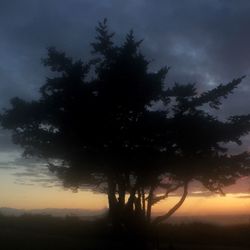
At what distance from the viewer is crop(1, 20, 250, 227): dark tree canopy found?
32.7 m

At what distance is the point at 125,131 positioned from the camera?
3297cm

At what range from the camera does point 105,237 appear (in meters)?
36.5

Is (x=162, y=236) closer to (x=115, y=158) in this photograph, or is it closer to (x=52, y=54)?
(x=115, y=158)

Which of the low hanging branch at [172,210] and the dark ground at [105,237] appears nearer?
the dark ground at [105,237]

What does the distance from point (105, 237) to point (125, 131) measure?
830 cm

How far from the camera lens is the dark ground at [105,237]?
31.3 m

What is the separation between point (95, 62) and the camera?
1455 inches

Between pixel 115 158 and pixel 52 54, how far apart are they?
30.7 ft

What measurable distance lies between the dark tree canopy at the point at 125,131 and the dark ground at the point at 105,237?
258 cm

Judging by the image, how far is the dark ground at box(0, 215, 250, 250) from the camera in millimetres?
31327

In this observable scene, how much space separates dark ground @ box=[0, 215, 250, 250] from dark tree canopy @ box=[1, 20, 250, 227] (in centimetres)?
258

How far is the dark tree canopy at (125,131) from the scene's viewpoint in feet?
107

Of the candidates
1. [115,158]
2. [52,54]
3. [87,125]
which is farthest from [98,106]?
[52,54]

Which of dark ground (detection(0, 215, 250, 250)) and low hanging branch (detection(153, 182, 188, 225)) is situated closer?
dark ground (detection(0, 215, 250, 250))
